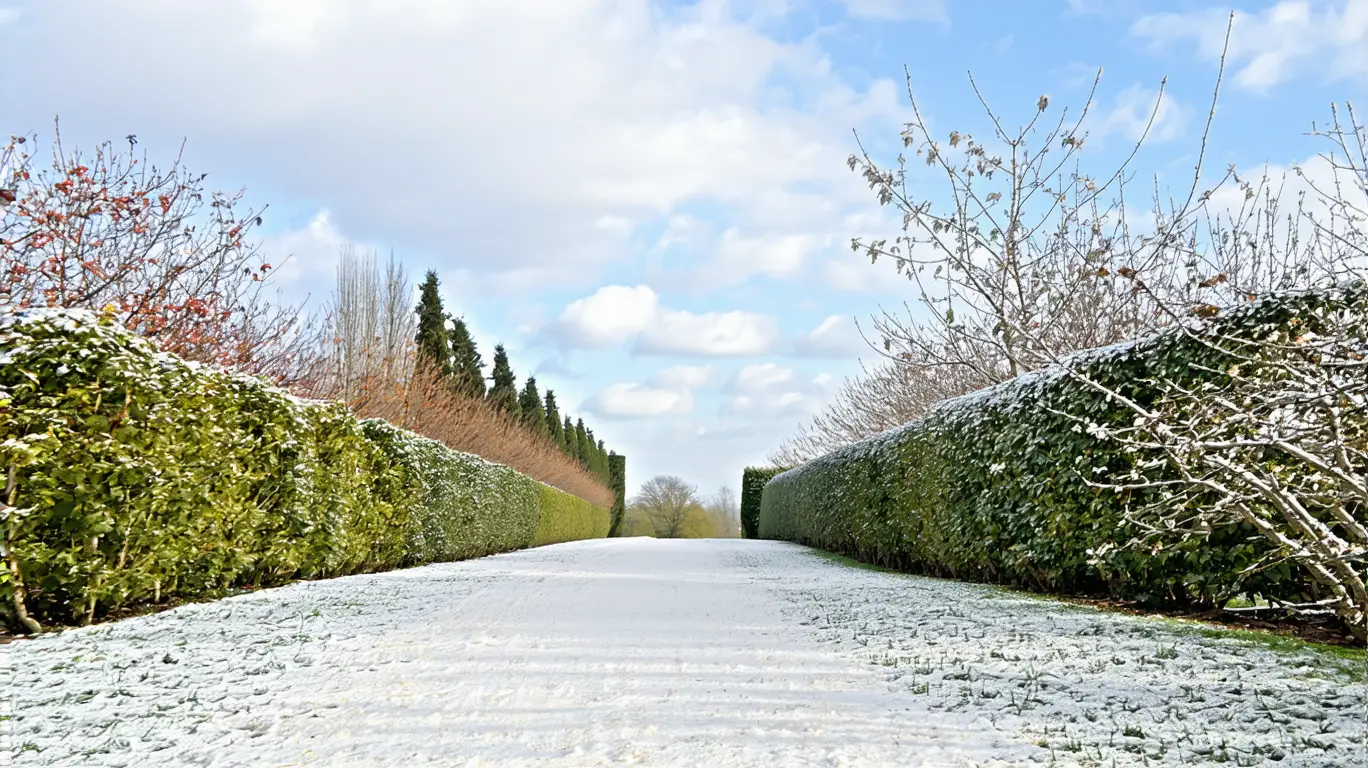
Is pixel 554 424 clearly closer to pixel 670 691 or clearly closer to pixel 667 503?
pixel 667 503

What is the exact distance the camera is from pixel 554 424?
4209 centimetres

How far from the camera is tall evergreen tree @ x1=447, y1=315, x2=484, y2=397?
96.6 ft

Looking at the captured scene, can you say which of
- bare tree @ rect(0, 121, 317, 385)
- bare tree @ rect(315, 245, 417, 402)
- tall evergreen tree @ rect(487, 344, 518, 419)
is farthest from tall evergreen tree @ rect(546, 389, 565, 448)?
bare tree @ rect(0, 121, 317, 385)

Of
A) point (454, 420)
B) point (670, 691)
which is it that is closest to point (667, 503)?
point (454, 420)

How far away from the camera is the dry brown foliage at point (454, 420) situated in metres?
18.6

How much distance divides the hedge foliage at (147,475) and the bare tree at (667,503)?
1599 inches

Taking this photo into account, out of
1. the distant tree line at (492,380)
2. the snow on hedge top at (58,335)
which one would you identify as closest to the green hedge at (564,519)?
the distant tree line at (492,380)

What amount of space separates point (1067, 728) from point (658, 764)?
5.14ft

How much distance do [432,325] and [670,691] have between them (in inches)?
952

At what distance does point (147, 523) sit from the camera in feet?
17.9

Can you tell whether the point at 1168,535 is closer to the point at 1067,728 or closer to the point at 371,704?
the point at 1067,728

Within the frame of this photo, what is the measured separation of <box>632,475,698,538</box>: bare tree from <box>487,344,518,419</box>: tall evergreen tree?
15760 mm

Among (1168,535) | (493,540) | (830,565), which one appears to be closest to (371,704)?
(1168,535)

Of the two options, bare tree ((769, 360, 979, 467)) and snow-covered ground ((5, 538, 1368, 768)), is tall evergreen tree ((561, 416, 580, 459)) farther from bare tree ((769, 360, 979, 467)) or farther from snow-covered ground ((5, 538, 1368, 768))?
snow-covered ground ((5, 538, 1368, 768))
